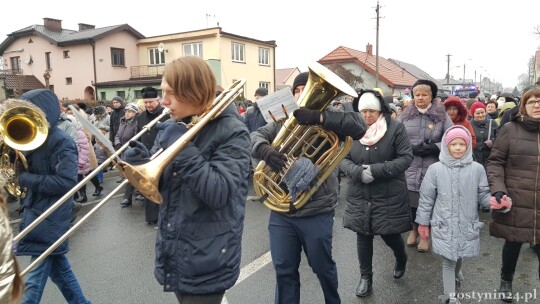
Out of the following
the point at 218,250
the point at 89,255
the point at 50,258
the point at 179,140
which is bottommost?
the point at 89,255

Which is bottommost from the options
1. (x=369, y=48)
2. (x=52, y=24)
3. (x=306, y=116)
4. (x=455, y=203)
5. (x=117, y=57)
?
(x=455, y=203)

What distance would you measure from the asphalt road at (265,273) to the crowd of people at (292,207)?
167mm

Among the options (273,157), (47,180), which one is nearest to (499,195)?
(273,157)

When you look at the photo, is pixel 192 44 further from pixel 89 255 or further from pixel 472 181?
pixel 472 181

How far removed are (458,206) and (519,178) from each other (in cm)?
54

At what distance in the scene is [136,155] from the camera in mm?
1870

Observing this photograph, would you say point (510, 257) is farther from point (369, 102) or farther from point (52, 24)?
point (52, 24)

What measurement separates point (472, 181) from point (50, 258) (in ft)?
11.0

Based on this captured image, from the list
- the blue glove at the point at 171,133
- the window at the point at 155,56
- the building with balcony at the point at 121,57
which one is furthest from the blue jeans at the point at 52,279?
the window at the point at 155,56

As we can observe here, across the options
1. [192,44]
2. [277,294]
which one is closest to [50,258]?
[277,294]

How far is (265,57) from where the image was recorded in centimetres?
3322

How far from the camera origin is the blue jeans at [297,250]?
9.60ft

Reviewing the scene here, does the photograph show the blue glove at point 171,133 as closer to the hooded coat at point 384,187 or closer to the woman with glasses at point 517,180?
the hooded coat at point 384,187

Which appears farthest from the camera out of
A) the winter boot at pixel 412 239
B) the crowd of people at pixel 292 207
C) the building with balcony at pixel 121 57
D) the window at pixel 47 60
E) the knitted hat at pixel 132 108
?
the window at pixel 47 60
